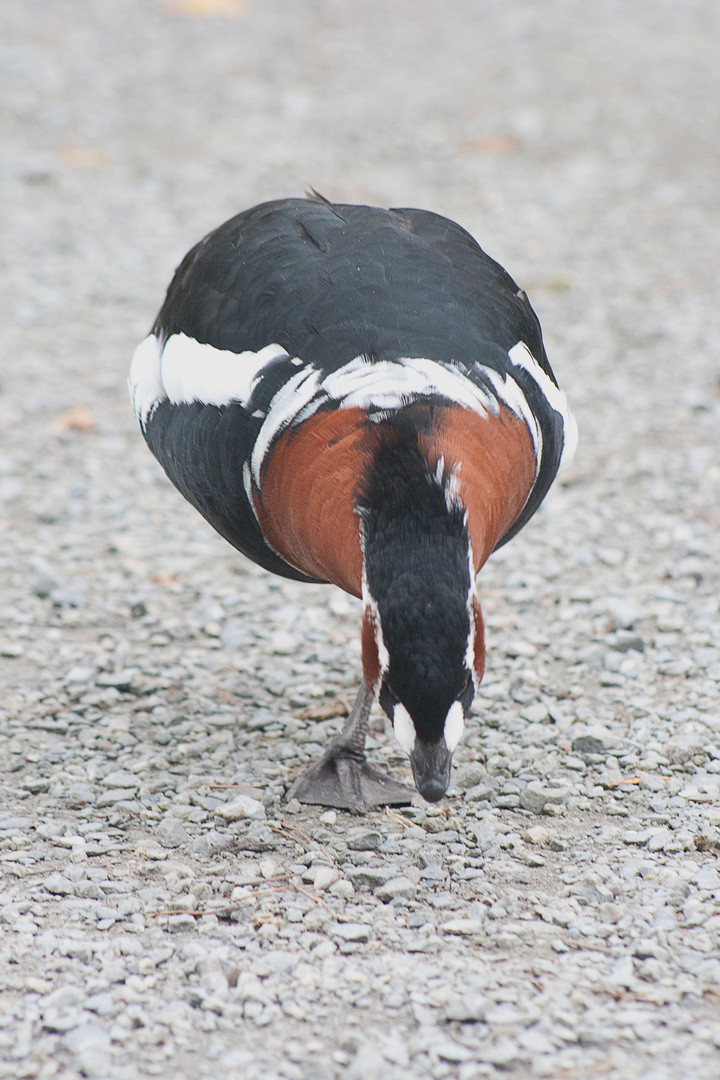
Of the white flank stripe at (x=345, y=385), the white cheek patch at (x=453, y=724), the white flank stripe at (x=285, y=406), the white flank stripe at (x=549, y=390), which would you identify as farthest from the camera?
the white flank stripe at (x=549, y=390)

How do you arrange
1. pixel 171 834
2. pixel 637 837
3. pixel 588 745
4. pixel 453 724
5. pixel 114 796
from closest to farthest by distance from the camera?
pixel 453 724
pixel 637 837
pixel 171 834
pixel 114 796
pixel 588 745

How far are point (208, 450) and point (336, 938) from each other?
4.90ft

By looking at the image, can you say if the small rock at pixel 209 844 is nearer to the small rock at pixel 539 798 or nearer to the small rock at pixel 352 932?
the small rock at pixel 352 932

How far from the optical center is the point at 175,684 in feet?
15.5

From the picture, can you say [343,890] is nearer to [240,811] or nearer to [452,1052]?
[240,811]

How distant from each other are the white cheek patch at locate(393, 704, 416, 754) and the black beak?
0.02 m

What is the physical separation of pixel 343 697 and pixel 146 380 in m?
1.39

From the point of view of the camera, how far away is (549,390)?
13.0ft

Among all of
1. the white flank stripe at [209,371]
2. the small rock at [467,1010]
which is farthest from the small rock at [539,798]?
the white flank stripe at [209,371]

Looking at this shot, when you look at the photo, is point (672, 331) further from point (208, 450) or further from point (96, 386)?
point (208, 450)

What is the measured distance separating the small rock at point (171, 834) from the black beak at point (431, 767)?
1.01 meters

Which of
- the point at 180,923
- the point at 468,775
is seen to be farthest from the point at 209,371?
the point at 180,923

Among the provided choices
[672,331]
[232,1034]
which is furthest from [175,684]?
[672,331]

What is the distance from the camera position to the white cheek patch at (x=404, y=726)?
120 inches
